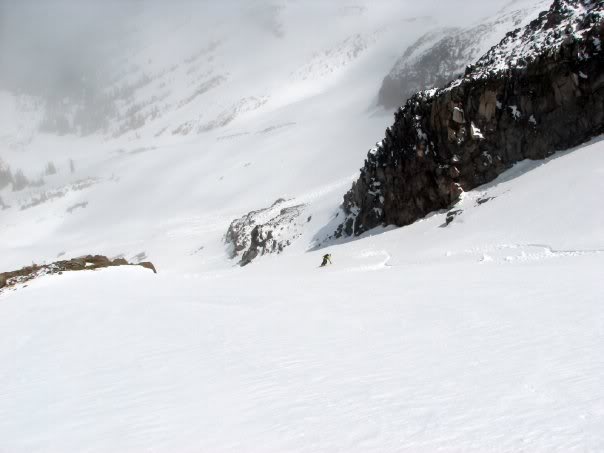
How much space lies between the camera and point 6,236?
143500 millimetres

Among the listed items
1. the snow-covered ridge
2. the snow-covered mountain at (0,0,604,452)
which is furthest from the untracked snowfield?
the snow-covered ridge

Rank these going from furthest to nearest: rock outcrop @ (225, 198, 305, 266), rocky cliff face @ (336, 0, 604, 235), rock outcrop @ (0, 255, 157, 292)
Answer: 1. rock outcrop @ (225, 198, 305, 266)
2. rocky cliff face @ (336, 0, 604, 235)
3. rock outcrop @ (0, 255, 157, 292)

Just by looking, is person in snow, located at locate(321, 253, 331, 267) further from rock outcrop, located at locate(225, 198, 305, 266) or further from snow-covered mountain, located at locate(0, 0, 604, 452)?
rock outcrop, located at locate(225, 198, 305, 266)

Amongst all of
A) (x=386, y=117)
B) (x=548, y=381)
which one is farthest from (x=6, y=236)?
(x=548, y=381)

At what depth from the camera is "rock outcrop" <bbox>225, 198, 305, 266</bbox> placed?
5428 centimetres

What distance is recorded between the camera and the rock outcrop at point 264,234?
54281 millimetres

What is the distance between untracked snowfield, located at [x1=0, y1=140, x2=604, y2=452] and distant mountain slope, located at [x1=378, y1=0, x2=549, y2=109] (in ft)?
295

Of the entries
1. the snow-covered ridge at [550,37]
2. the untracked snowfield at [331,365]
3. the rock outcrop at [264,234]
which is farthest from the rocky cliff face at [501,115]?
the rock outcrop at [264,234]

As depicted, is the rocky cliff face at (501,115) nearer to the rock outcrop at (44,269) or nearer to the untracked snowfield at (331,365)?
the untracked snowfield at (331,365)

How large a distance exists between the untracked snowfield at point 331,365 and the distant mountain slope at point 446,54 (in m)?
89.8

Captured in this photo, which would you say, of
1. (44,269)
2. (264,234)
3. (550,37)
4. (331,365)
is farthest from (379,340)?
(264,234)

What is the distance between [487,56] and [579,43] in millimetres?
9141

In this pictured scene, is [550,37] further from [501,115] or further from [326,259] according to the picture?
[326,259]

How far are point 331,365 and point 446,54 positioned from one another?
115502 mm
